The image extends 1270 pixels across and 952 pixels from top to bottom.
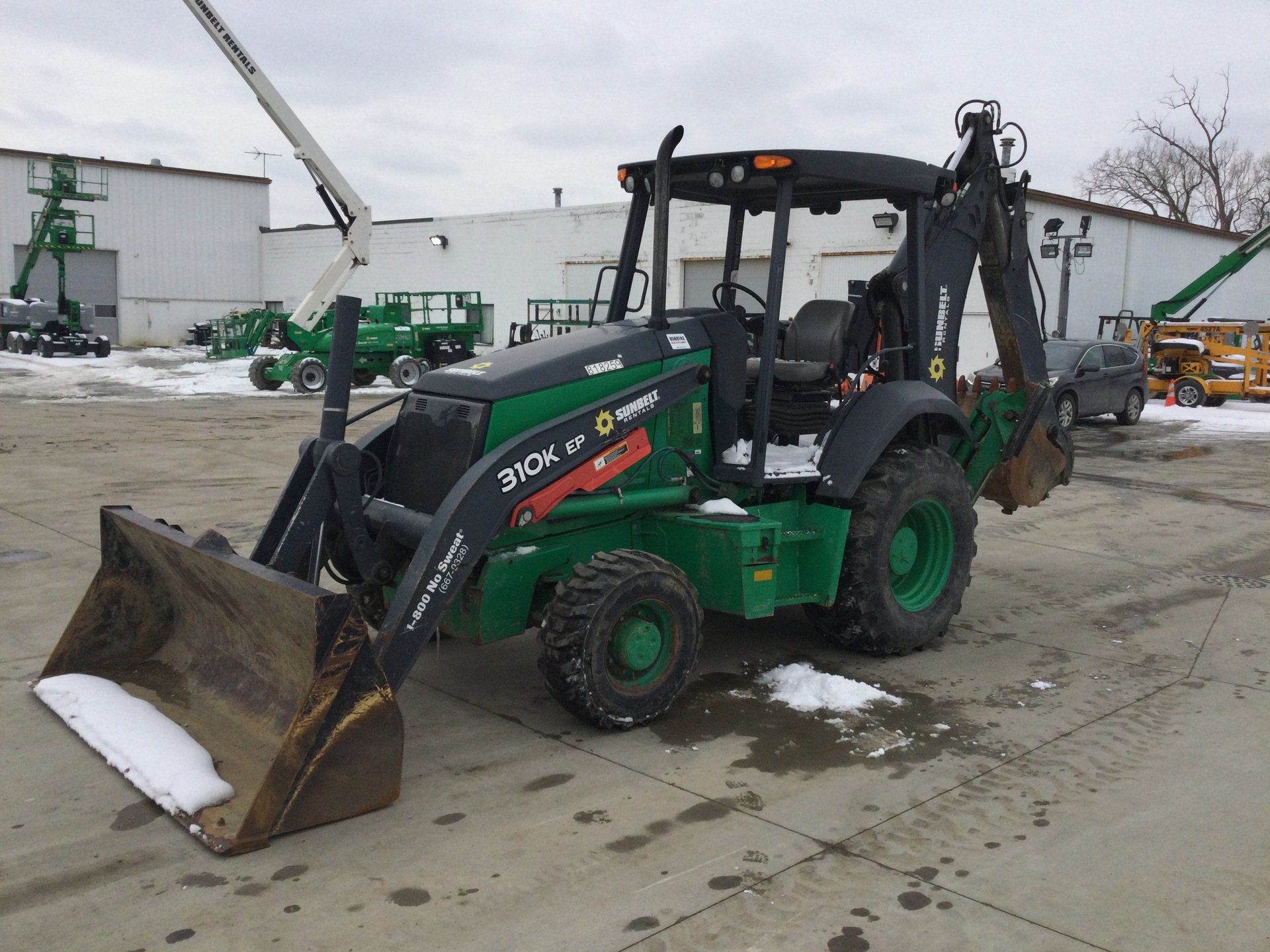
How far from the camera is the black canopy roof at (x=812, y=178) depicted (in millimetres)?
5391

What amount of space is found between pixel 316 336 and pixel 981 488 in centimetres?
2121

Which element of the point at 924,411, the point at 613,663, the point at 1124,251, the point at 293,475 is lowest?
the point at 613,663

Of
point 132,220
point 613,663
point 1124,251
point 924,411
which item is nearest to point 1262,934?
point 613,663

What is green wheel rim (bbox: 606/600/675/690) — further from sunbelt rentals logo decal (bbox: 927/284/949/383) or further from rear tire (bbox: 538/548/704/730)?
sunbelt rentals logo decal (bbox: 927/284/949/383)

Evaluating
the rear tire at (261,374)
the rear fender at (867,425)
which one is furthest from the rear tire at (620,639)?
the rear tire at (261,374)

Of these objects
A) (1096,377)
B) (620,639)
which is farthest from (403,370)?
(620,639)

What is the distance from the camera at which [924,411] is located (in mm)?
6078

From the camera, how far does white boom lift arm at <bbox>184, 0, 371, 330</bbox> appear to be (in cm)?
2402

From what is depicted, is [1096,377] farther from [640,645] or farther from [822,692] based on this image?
[640,645]

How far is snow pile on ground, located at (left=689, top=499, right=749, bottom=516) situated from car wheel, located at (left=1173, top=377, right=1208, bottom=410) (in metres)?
21.0

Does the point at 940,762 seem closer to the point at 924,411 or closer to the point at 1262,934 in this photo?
the point at 1262,934

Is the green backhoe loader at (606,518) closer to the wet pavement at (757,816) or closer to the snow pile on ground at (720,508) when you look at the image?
the snow pile on ground at (720,508)

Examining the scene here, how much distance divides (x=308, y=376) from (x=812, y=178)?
68.5 feet

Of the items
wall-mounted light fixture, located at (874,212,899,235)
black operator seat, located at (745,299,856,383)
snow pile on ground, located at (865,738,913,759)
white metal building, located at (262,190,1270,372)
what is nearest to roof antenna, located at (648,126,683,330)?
black operator seat, located at (745,299,856,383)
